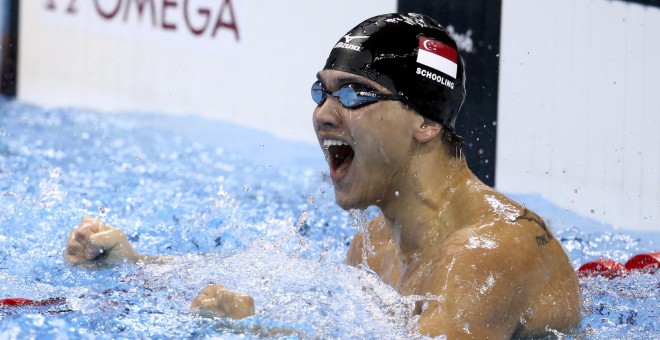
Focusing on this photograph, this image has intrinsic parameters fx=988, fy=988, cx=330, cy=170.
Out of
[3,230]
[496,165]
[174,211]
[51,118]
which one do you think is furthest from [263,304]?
[51,118]

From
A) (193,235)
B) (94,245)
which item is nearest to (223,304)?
(94,245)

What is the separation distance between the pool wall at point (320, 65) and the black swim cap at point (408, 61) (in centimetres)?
253

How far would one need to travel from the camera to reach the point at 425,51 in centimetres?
245

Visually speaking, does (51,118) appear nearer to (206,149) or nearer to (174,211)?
(206,149)

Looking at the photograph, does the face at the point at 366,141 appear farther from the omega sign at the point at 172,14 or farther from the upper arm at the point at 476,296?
the omega sign at the point at 172,14

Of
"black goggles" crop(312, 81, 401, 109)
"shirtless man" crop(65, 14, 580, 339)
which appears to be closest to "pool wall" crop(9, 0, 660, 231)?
"shirtless man" crop(65, 14, 580, 339)

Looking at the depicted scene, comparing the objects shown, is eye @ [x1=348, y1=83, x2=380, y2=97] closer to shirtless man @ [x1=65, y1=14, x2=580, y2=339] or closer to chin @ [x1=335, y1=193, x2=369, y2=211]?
shirtless man @ [x1=65, y1=14, x2=580, y2=339]

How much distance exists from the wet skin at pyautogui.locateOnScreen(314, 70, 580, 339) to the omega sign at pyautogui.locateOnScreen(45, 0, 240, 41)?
3804 mm

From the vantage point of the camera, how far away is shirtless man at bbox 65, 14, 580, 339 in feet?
7.68

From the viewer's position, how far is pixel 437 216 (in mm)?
2463

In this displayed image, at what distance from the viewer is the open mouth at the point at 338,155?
7.98 feet

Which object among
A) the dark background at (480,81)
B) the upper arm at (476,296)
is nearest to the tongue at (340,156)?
the upper arm at (476,296)

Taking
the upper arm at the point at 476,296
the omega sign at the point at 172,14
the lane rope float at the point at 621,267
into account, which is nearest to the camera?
the upper arm at the point at 476,296

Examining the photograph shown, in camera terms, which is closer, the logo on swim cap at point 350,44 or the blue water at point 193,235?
the blue water at point 193,235
